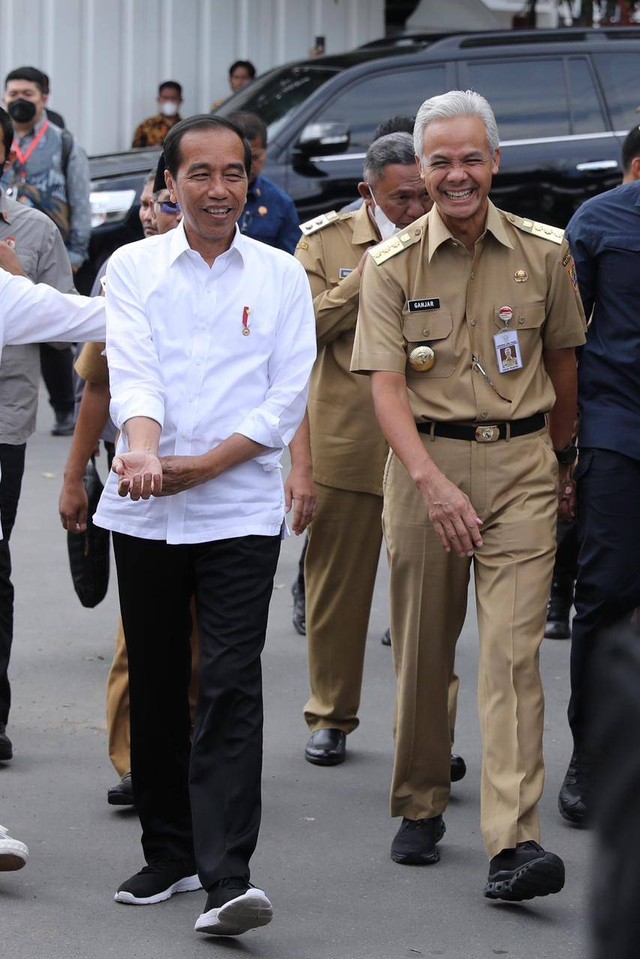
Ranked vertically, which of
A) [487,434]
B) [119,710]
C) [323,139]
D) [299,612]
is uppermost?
[323,139]

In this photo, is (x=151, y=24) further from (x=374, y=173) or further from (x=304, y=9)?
(x=374, y=173)

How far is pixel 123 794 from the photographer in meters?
5.08

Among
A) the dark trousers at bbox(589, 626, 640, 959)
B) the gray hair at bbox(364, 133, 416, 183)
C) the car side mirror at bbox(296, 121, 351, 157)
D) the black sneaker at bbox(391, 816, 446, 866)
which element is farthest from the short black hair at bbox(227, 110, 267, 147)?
the dark trousers at bbox(589, 626, 640, 959)

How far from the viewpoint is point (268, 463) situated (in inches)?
167

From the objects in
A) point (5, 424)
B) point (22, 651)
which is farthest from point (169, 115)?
point (5, 424)

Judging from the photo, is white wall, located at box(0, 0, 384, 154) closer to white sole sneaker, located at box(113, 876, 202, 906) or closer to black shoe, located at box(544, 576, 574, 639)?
black shoe, located at box(544, 576, 574, 639)

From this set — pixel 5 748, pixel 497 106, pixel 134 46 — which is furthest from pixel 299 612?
pixel 134 46

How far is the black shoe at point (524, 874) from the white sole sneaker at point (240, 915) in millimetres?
618

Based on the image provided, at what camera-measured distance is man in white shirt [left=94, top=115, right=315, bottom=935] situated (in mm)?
4078

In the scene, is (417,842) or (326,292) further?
(326,292)

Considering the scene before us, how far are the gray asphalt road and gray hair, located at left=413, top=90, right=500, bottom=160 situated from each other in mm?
1964

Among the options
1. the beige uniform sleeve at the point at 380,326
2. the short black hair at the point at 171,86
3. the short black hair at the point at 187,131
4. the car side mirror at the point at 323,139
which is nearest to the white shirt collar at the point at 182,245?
the short black hair at the point at 187,131

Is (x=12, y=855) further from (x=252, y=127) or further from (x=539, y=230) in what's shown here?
(x=252, y=127)

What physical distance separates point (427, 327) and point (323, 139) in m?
7.32
